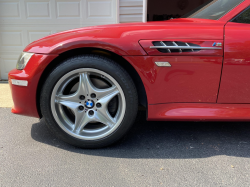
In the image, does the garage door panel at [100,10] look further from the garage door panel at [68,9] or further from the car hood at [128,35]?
the car hood at [128,35]

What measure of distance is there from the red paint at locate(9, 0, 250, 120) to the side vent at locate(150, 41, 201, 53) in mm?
30

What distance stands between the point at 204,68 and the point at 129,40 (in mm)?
612

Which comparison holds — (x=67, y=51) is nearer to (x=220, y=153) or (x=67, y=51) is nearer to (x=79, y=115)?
(x=79, y=115)

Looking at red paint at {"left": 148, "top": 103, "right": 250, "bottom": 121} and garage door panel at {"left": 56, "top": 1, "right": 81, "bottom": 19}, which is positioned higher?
garage door panel at {"left": 56, "top": 1, "right": 81, "bottom": 19}

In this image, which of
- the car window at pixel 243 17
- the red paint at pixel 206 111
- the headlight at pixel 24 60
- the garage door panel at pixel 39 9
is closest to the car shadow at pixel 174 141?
the red paint at pixel 206 111

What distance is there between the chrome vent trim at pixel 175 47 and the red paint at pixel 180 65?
3 centimetres

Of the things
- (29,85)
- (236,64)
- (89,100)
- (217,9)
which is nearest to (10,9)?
(29,85)

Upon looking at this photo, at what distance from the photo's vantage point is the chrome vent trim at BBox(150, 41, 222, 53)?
1.65 meters

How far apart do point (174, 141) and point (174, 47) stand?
34.6 inches

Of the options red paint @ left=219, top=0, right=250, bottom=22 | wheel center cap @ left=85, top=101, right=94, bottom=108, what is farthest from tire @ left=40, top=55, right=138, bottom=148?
red paint @ left=219, top=0, right=250, bottom=22

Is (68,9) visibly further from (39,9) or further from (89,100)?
(89,100)

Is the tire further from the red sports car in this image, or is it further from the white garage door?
the white garage door

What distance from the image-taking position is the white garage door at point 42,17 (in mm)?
4410

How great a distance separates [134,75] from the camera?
1.85 meters
